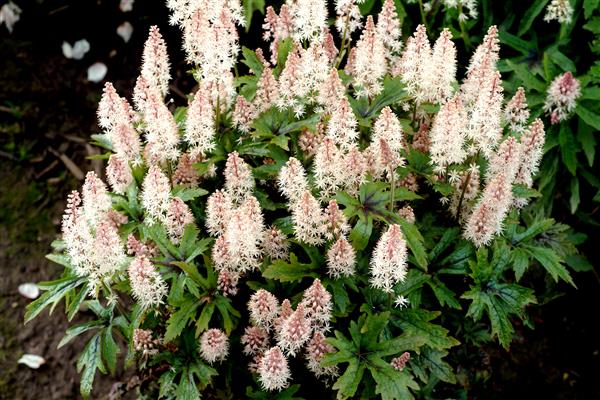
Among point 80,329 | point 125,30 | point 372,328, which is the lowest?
point 125,30

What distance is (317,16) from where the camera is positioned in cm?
334

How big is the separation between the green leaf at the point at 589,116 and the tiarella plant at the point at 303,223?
0.83 meters

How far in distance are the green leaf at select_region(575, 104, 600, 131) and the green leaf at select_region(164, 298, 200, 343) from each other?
102 inches

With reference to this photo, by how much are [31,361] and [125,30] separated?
311cm

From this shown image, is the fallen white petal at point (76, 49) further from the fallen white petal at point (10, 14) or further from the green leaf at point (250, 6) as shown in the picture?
the green leaf at point (250, 6)

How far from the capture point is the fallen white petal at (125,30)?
6.36 meters

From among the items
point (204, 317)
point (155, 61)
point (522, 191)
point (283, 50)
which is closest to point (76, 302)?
point (204, 317)

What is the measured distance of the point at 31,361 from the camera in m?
4.91

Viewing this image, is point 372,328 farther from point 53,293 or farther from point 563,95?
point 563,95

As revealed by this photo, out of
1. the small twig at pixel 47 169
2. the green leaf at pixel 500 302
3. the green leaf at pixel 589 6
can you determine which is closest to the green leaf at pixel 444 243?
the green leaf at pixel 500 302

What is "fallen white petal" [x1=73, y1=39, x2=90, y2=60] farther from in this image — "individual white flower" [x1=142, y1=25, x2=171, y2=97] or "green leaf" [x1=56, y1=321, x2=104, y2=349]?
"green leaf" [x1=56, y1=321, x2=104, y2=349]

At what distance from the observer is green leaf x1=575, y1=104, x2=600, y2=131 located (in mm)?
4039

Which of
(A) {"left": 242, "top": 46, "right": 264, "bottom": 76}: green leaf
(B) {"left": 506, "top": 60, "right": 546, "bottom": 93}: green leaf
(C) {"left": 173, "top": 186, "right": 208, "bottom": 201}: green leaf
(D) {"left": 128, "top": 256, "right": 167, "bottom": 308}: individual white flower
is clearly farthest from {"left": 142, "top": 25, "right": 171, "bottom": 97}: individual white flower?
(B) {"left": 506, "top": 60, "right": 546, "bottom": 93}: green leaf

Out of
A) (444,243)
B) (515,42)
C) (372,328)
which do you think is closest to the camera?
(372,328)
